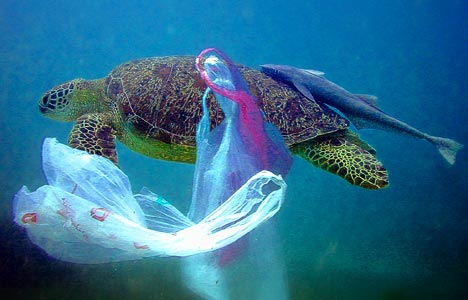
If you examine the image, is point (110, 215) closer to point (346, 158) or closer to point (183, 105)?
point (183, 105)

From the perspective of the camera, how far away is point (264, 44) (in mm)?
12703

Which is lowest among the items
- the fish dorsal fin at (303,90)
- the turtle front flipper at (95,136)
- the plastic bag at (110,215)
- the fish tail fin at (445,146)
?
the plastic bag at (110,215)

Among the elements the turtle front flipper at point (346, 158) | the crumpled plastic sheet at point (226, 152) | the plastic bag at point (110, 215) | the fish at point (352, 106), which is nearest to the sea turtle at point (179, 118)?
the turtle front flipper at point (346, 158)

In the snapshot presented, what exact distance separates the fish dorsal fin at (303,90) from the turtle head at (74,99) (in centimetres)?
173

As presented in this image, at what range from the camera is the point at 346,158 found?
294 cm

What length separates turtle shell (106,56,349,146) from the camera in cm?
286

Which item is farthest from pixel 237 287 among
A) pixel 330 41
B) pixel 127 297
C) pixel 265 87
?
pixel 330 41

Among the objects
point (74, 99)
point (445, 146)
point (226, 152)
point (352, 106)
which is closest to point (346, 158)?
point (352, 106)

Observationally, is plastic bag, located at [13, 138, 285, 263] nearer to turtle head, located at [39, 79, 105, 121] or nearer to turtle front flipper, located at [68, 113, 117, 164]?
turtle front flipper, located at [68, 113, 117, 164]

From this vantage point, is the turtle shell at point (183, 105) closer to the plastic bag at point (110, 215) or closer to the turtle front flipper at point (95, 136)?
the turtle front flipper at point (95, 136)

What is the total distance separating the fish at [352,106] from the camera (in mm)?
3158

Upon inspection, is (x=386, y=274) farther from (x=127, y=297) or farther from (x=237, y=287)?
(x=127, y=297)

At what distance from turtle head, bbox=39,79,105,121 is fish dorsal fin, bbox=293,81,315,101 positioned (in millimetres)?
1731

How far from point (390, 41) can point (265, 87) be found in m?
11.2
